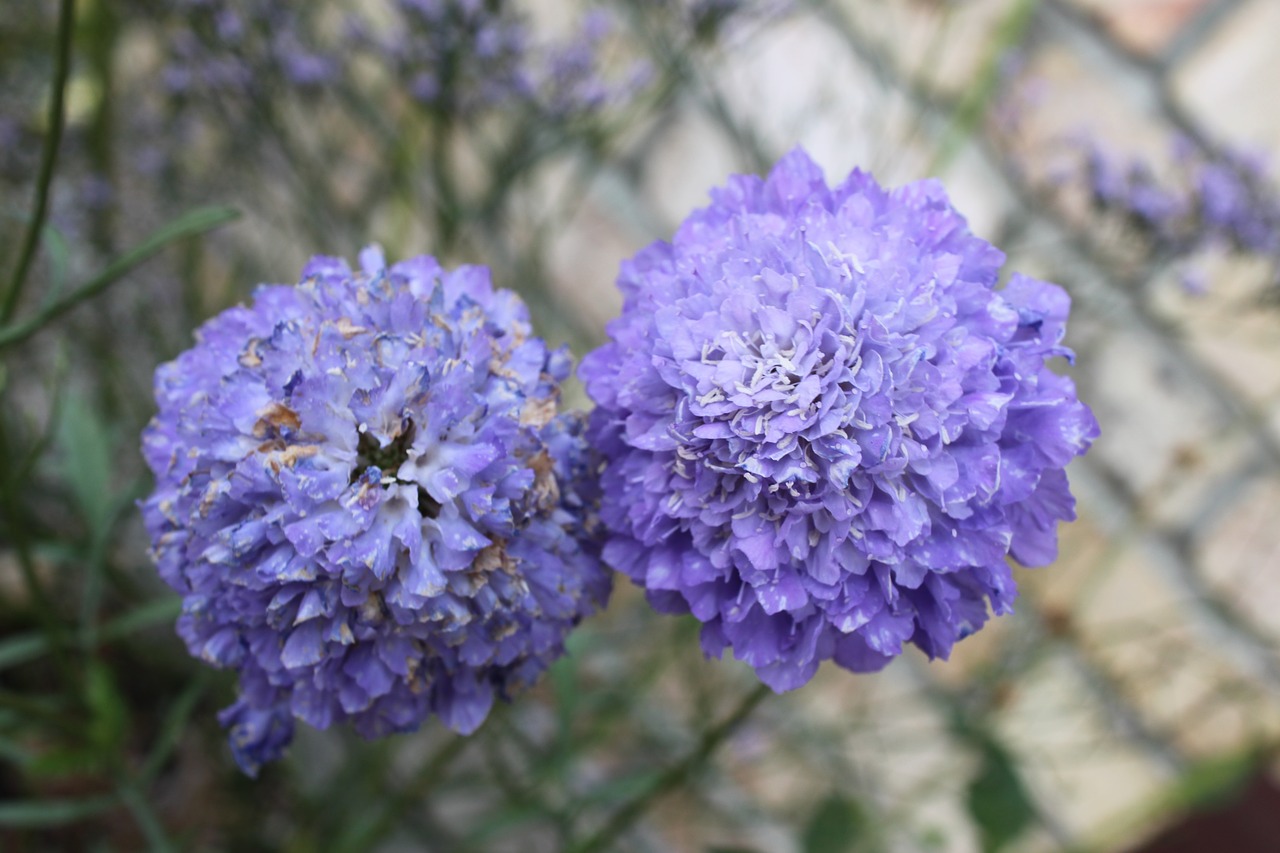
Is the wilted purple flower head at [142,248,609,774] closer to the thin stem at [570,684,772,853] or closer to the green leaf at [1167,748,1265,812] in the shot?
the thin stem at [570,684,772,853]

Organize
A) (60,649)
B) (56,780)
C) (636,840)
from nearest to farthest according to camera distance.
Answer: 1. (60,649)
2. (56,780)
3. (636,840)

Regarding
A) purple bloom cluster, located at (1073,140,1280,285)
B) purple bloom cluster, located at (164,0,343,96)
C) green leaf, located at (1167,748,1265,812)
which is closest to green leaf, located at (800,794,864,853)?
green leaf, located at (1167,748,1265,812)

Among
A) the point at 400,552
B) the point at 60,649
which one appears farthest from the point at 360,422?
the point at 60,649

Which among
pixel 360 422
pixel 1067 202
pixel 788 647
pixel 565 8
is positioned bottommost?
pixel 788 647

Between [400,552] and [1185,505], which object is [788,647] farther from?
[1185,505]

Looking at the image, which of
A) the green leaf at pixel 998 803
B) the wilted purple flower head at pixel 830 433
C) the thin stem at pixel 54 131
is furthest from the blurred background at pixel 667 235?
the wilted purple flower head at pixel 830 433

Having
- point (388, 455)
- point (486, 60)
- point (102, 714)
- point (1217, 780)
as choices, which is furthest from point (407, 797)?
point (1217, 780)

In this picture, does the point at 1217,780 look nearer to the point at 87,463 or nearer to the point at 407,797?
the point at 407,797
